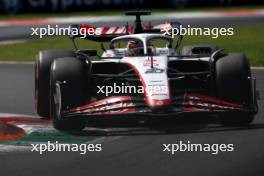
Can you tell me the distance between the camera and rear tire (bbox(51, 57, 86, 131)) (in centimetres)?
1210

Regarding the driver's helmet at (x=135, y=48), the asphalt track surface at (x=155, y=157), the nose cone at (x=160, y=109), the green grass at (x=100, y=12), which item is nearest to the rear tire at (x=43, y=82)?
the driver's helmet at (x=135, y=48)

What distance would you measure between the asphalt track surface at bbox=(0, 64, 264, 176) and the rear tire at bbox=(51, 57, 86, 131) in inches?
22.7

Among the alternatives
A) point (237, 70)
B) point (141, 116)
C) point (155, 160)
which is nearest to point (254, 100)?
point (237, 70)

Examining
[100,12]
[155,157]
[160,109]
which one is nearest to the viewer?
[155,157]

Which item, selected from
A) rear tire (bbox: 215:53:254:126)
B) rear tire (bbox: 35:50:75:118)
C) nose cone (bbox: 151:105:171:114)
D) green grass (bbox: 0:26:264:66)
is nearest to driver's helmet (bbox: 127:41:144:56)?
rear tire (bbox: 35:50:75:118)

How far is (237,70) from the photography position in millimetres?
12211

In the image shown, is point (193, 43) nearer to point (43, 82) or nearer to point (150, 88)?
point (43, 82)

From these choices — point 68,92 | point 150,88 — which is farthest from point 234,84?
point 68,92

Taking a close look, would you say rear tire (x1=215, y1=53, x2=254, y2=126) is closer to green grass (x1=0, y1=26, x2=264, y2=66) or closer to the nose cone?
the nose cone

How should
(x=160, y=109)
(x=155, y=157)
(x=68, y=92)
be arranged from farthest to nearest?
(x=68, y=92) → (x=160, y=109) → (x=155, y=157)

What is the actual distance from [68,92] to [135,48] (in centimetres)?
208

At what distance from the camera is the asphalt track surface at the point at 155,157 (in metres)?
9.20

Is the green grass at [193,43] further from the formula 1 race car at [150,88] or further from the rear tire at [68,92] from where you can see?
the rear tire at [68,92]

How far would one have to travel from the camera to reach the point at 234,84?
40.0 ft
